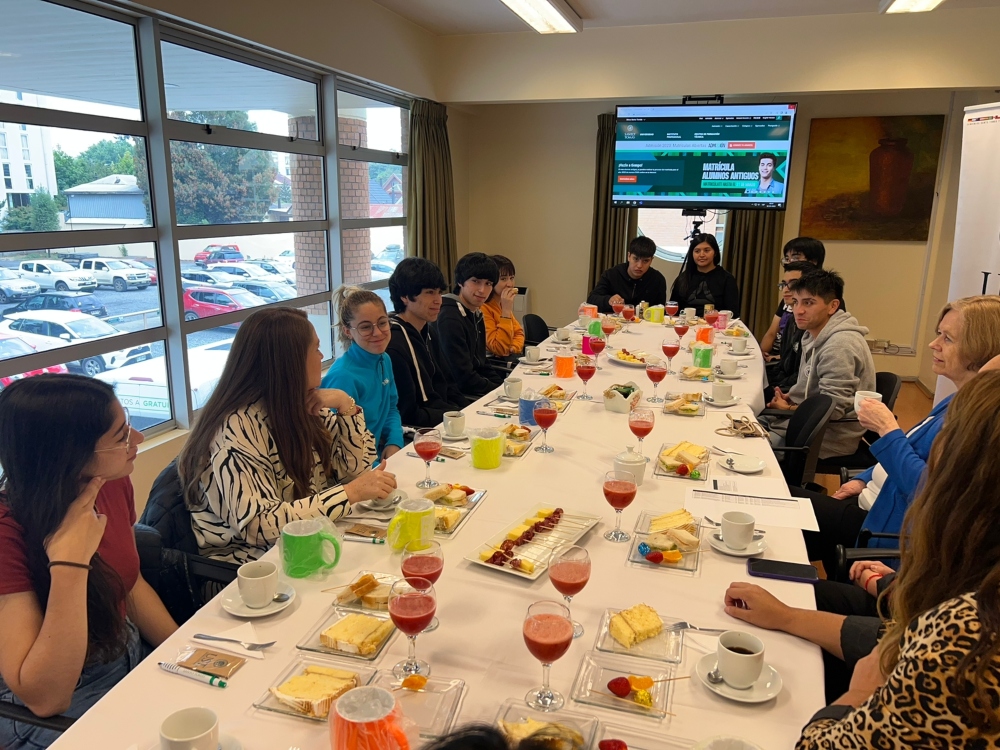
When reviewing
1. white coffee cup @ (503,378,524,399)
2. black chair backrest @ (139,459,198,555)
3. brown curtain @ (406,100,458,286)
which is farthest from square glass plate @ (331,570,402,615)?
brown curtain @ (406,100,458,286)

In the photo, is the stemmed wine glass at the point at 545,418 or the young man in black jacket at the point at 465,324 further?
the young man in black jacket at the point at 465,324

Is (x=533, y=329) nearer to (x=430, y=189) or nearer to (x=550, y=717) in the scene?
(x=430, y=189)

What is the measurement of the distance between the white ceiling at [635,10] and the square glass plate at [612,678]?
200 inches

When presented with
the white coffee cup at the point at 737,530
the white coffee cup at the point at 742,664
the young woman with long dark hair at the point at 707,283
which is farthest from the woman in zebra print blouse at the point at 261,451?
the young woman with long dark hair at the point at 707,283

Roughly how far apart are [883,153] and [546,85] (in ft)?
10.5

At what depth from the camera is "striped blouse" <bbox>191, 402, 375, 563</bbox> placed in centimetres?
176

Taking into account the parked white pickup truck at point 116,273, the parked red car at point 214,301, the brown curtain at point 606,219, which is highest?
the brown curtain at point 606,219

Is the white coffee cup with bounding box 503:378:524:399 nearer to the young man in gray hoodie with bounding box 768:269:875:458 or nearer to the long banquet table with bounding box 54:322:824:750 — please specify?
the long banquet table with bounding box 54:322:824:750

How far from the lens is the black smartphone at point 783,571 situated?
156 centimetres

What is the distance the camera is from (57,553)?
1.34m

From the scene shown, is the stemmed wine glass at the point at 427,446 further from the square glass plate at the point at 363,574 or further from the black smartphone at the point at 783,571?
the black smartphone at the point at 783,571

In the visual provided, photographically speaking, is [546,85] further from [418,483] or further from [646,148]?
[418,483]

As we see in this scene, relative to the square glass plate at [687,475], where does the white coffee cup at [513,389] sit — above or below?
above

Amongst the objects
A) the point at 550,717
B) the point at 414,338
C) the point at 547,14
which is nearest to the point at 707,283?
the point at 547,14
